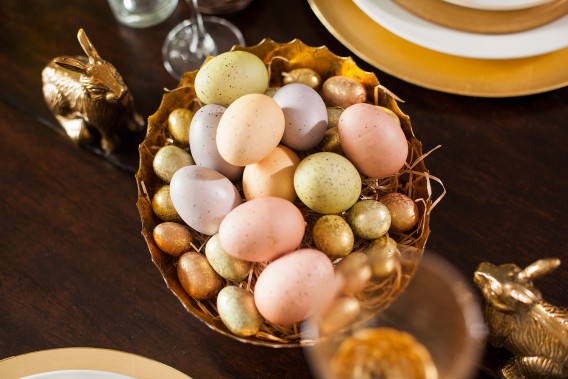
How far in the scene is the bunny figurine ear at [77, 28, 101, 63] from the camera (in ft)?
2.17

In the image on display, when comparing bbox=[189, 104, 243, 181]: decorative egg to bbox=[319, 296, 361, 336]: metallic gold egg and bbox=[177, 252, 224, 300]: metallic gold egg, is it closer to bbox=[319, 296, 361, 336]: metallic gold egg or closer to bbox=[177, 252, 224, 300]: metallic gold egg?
bbox=[177, 252, 224, 300]: metallic gold egg

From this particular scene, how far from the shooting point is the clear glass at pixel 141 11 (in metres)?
0.86

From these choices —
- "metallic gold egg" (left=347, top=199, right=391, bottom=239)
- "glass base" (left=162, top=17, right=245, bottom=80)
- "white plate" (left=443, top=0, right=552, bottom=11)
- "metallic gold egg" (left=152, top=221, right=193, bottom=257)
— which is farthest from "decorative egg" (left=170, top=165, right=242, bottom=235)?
"white plate" (left=443, top=0, right=552, bottom=11)

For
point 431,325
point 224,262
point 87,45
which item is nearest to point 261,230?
point 224,262

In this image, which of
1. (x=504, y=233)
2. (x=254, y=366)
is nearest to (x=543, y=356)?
(x=504, y=233)

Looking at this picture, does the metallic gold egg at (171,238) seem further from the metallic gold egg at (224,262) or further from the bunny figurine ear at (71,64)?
the bunny figurine ear at (71,64)

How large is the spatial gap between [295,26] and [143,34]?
20 cm

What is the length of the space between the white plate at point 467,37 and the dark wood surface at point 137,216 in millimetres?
61

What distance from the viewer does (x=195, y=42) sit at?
845 millimetres

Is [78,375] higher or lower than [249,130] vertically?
lower

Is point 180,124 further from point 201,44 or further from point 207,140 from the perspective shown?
point 201,44

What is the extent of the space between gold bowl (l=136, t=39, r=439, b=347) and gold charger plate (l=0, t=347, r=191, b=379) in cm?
7

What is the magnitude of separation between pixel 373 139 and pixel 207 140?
16cm

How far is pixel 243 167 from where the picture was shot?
0.66 meters
